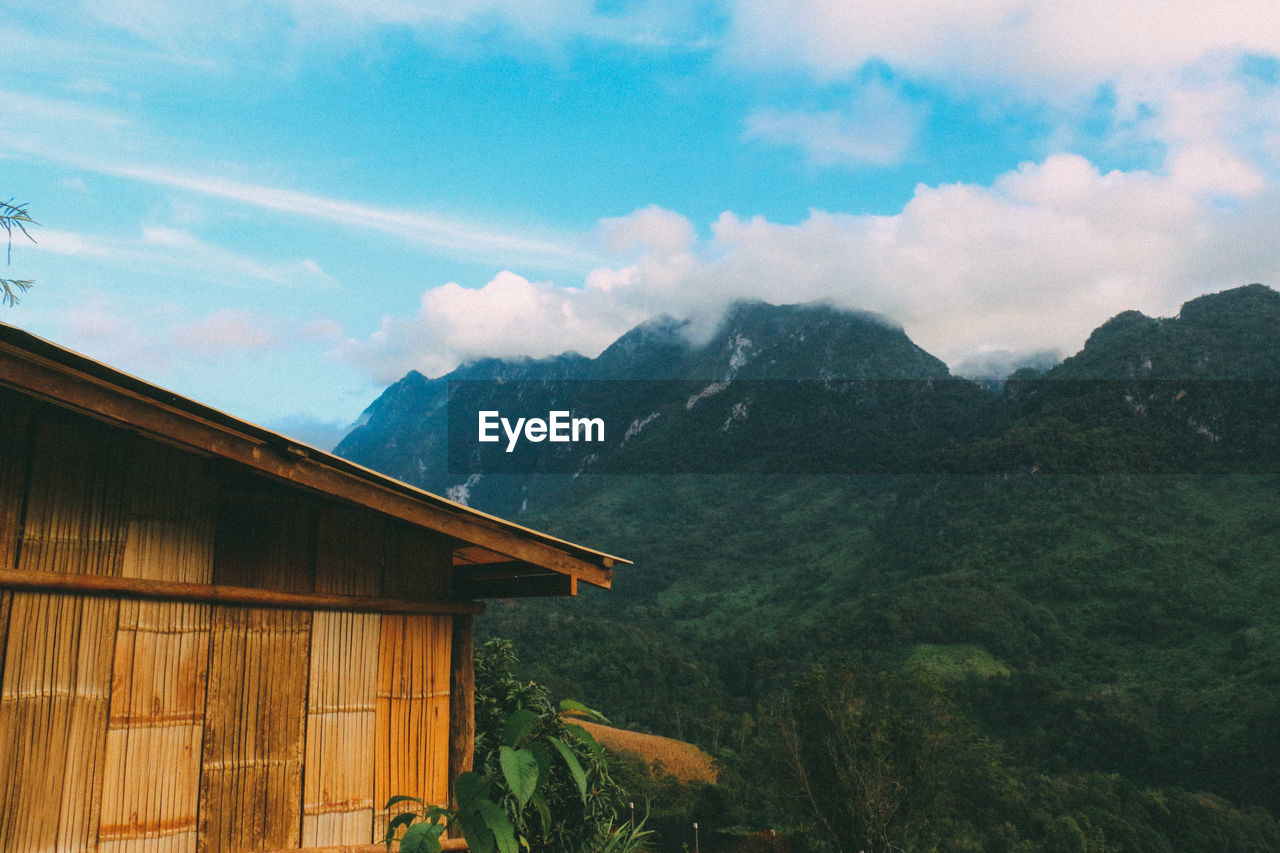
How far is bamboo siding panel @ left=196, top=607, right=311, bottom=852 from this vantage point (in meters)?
3.72

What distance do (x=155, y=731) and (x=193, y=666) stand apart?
287 mm

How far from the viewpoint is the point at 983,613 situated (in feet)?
170

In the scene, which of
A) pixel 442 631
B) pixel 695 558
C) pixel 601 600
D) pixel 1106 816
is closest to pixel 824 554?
pixel 695 558

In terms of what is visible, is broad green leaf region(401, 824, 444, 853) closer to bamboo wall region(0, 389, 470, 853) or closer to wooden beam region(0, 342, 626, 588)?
bamboo wall region(0, 389, 470, 853)

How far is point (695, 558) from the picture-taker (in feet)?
266

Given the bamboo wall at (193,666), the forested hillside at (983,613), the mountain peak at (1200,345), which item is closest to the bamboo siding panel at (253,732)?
the bamboo wall at (193,666)

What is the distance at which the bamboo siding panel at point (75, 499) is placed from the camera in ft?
11.1

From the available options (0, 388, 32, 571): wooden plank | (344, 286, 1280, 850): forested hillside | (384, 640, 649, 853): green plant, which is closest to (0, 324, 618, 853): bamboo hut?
(0, 388, 32, 571): wooden plank

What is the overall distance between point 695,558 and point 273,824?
7829 centimetres

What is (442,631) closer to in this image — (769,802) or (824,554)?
(769,802)

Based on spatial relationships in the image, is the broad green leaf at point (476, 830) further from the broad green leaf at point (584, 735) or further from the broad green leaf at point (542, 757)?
the broad green leaf at point (584, 735)

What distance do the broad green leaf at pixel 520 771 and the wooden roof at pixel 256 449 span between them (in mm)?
990

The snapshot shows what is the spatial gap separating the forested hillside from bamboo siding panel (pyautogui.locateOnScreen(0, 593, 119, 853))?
17.0m
